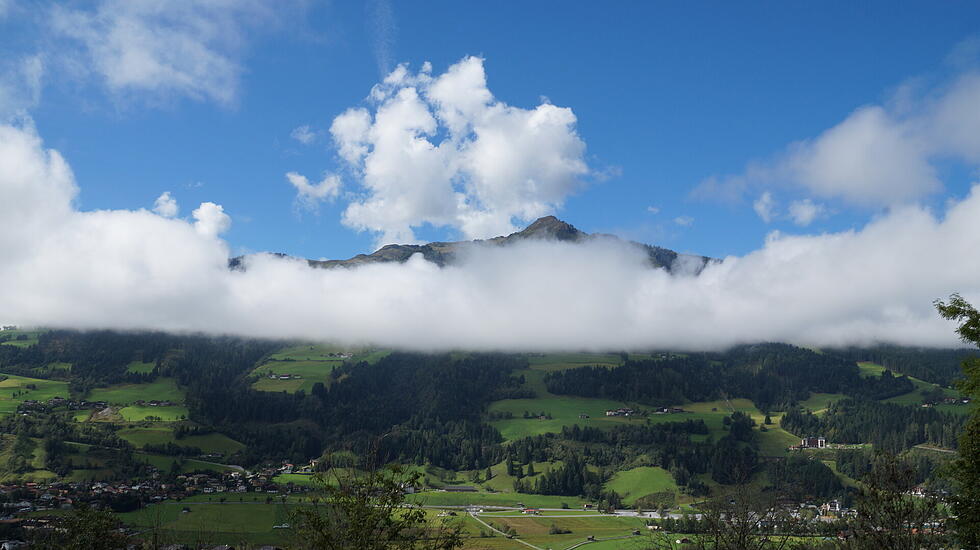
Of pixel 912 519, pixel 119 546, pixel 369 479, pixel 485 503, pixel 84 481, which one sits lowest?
pixel 485 503

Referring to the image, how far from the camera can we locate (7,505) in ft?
398

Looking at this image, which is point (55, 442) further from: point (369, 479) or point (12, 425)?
point (369, 479)

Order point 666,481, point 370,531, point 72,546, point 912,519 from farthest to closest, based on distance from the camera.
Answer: point 666,481 → point 72,546 → point 912,519 → point 370,531

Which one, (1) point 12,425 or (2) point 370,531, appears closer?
(2) point 370,531

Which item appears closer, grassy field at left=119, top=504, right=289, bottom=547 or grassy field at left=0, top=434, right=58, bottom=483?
grassy field at left=119, top=504, right=289, bottom=547

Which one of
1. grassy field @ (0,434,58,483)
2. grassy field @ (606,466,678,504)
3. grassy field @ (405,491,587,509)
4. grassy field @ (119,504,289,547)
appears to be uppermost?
grassy field @ (0,434,58,483)

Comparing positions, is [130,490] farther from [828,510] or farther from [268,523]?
[828,510]

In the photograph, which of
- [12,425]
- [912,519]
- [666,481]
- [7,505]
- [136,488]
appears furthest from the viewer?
[666,481]

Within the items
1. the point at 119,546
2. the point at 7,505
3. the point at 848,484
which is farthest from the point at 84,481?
the point at 848,484

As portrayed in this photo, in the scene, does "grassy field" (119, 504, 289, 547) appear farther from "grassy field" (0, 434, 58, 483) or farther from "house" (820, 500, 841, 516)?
"house" (820, 500, 841, 516)

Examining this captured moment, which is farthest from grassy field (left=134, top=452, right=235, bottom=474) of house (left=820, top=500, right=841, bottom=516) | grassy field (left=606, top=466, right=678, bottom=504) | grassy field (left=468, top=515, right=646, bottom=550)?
house (left=820, top=500, right=841, bottom=516)

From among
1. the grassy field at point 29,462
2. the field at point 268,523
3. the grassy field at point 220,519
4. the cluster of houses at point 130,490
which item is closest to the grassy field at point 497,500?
the field at point 268,523

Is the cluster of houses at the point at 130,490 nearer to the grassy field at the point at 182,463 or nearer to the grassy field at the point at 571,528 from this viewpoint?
the grassy field at the point at 182,463

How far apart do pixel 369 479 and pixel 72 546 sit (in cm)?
2622
